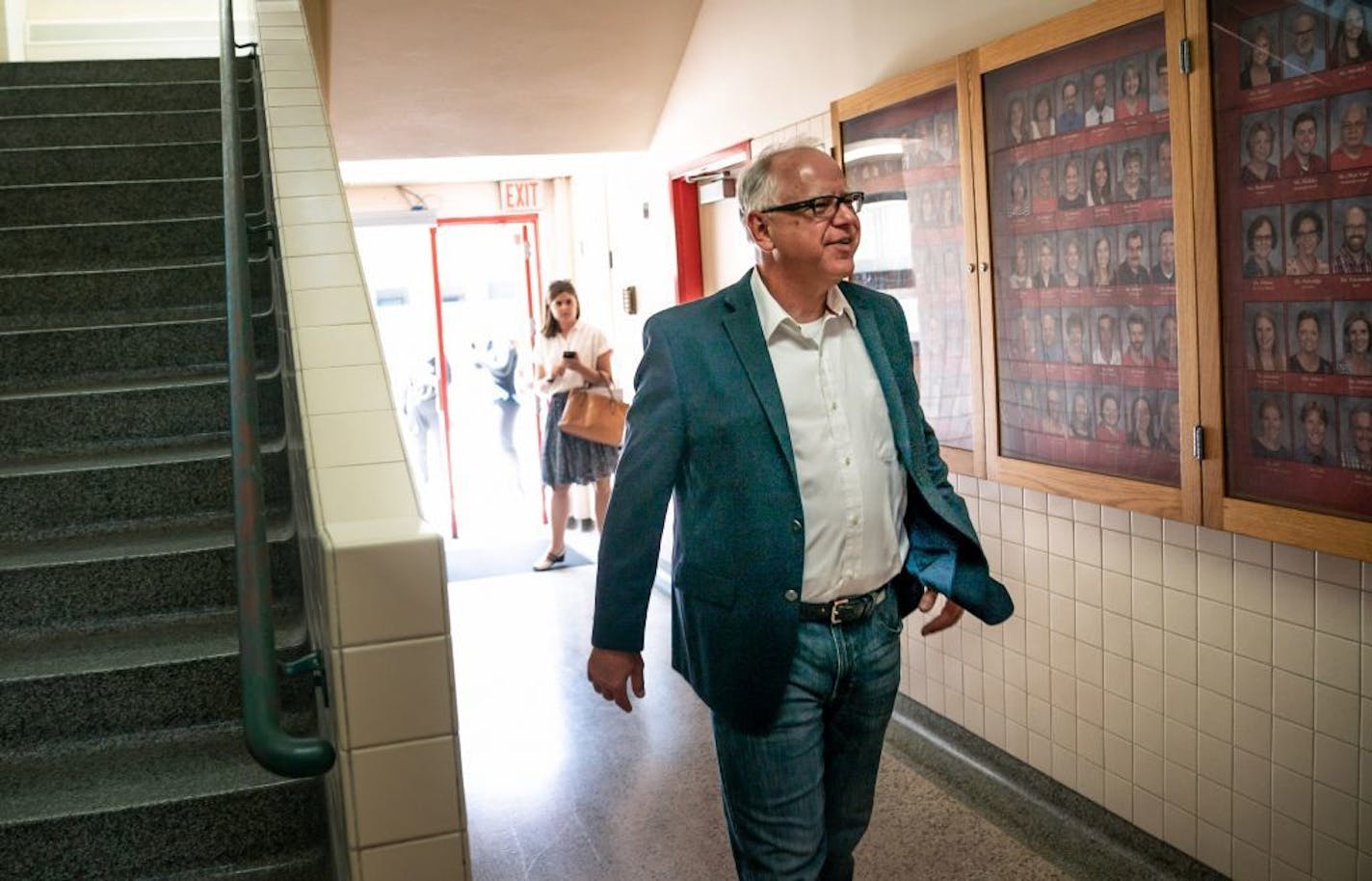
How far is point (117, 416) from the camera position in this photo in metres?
3.20

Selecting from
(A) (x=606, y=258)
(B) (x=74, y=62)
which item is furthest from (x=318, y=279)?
(A) (x=606, y=258)

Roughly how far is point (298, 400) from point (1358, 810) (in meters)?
2.34

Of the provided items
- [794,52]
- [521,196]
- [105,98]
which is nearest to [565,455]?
[521,196]

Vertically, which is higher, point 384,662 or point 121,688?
point 384,662

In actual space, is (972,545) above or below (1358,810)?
above

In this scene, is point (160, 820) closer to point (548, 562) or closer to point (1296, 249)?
point (1296, 249)

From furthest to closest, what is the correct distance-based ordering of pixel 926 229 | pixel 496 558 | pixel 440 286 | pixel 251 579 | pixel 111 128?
pixel 440 286, pixel 496 558, pixel 111 128, pixel 926 229, pixel 251 579

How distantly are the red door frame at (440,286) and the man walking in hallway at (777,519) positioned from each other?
708cm

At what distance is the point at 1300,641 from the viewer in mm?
2779

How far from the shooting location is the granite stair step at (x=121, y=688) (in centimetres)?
246

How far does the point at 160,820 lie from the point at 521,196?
7.61m

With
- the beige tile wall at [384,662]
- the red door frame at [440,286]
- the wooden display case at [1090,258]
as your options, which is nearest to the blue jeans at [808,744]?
the beige tile wall at [384,662]

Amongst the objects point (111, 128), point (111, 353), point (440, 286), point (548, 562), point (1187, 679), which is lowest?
point (548, 562)

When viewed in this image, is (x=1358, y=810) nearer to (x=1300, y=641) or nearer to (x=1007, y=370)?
(x=1300, y=641)
